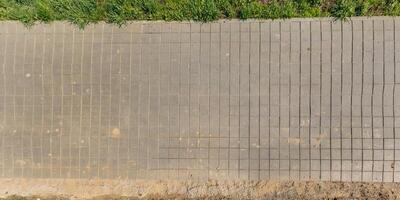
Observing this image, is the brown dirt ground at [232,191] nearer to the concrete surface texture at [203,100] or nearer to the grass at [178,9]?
the concrete surface texture at [203,100]

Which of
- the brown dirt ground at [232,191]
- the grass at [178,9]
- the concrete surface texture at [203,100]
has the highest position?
the grass at [178,9]

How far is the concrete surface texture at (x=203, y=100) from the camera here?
20.9ft

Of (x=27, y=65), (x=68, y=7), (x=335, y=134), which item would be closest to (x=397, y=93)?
(x=335, y=134)

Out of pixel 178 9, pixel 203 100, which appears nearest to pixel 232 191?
pixel 203 100

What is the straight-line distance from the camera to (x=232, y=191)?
6.41 m

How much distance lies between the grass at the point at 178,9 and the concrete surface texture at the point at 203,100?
0.13 meters

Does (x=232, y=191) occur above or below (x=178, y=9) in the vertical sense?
below

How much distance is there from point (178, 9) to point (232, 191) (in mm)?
2793

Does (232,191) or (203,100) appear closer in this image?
(232,191)

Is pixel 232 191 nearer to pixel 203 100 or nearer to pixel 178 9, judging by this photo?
pixel 203 100

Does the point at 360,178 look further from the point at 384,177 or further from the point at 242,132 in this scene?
the point at 242,132

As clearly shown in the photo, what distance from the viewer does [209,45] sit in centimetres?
660

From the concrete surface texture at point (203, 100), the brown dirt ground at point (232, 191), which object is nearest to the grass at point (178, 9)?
the concrete surface texture at point (203, 100)

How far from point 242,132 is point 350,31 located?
2.15 meters
